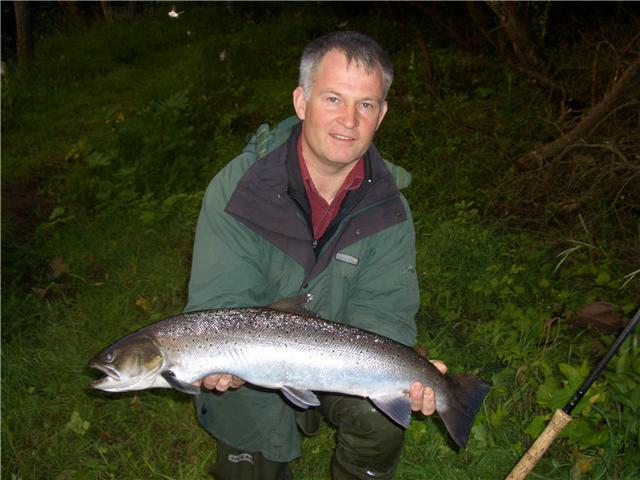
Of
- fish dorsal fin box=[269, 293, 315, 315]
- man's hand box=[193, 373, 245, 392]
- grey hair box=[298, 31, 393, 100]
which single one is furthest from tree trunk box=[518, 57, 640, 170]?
man's hand box=[193, 373, 245, 392]

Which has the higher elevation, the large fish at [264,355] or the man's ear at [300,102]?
the man's ear at [300,102]

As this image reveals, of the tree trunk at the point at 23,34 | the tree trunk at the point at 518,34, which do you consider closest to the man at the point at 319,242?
the tree trunk at the point at 518,34

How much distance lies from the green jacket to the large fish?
35cm

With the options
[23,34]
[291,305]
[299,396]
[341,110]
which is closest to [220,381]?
[299,396]

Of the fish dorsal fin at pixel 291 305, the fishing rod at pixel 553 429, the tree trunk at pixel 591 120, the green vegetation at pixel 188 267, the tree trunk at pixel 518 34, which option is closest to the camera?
the fishing rod at pixel 553 429

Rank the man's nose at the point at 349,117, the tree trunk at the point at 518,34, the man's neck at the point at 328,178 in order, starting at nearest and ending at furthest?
the man's nose at the point at 349,117
the man's neck at the point at 328,178
the tree trunk at the point at 518,34

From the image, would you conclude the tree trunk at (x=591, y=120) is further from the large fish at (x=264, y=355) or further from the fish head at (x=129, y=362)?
the fish head at (x=129, y=362)

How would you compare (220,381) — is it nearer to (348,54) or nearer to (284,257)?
(284,257)

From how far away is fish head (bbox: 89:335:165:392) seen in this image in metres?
2.32

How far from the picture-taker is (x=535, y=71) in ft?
21.8

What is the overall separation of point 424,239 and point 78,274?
3042mm

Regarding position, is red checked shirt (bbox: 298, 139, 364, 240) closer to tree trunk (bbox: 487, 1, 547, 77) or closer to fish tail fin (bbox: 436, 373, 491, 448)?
fish tail fin (bbox: 436, 373, 491, 448)

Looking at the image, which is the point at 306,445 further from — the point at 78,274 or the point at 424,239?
the point at 78,274

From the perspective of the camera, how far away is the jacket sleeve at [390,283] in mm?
2930
